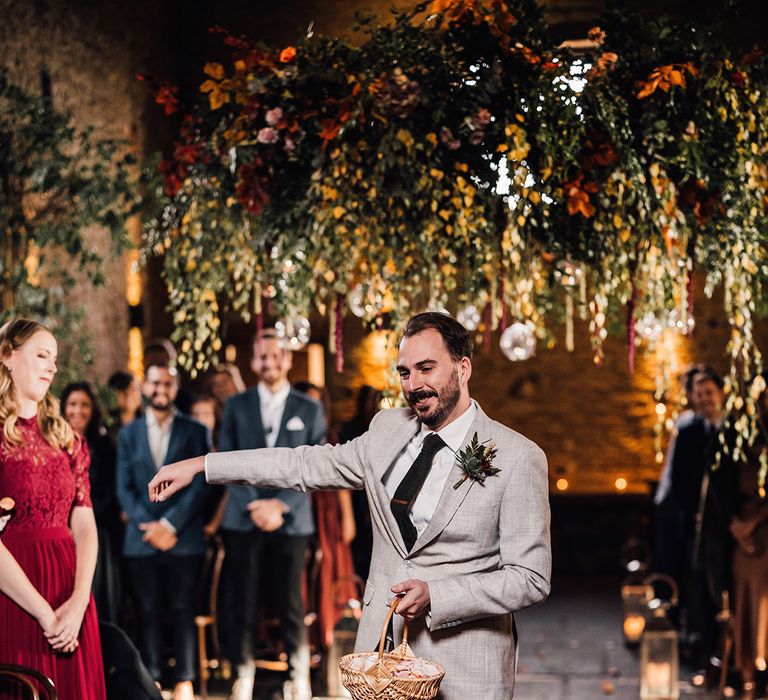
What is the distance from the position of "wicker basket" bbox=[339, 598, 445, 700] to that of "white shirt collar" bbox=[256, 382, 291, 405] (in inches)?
113

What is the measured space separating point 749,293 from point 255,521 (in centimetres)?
239

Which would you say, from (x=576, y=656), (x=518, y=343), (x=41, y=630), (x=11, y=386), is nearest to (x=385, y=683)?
(x=41, y=630)

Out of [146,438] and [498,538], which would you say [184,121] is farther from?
[498,538]

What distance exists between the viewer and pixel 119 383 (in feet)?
20.4

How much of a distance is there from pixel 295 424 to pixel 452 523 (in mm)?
2696

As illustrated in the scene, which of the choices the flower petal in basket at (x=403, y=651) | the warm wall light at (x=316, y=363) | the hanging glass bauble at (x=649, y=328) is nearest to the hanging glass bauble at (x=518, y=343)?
the hanging glass bauble at (x=649, y=328)

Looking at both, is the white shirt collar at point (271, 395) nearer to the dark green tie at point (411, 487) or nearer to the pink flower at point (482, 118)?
the pink flower at point (482, 118)

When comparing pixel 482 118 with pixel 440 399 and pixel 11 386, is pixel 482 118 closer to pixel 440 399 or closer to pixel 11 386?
pixel 440 399

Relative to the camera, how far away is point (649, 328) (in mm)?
5289

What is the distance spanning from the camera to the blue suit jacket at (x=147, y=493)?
16.4ft

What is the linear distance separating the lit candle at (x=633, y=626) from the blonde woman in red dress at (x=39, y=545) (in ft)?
13.5

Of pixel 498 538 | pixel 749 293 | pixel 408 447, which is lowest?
pixel 498 538

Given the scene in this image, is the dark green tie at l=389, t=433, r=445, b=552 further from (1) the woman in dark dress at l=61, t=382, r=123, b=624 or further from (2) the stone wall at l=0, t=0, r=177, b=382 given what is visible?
(2) the stone wall at l=0, t=0, r=177, b=382

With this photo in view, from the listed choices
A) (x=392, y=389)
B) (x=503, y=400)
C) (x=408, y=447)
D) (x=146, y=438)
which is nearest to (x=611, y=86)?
(x=392, y=389)
